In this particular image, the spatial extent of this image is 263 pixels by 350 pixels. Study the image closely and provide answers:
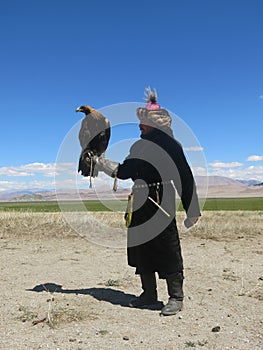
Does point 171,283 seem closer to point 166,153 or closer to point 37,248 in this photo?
point 166,153

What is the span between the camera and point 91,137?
482cm

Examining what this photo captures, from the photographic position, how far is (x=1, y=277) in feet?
22.5

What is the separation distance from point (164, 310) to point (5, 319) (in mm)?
1726

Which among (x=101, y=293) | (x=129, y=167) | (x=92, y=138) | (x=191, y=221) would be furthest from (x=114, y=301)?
(x=92, y=138)

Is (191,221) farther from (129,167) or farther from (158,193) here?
(129,167)

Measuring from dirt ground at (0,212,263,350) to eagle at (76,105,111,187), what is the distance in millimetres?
1618

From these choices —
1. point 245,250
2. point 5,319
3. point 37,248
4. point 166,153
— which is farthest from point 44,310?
point 245,250

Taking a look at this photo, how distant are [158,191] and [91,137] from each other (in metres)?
0.97

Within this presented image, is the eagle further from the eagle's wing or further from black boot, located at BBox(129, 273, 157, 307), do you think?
black boot, located at BBox(129, 273, 157, 307)

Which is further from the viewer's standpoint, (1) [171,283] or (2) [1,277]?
(2) [1,277]

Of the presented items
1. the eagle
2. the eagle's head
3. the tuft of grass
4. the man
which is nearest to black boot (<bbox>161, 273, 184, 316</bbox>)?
the man

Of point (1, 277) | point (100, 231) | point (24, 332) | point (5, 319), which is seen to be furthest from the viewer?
point (100, 231)

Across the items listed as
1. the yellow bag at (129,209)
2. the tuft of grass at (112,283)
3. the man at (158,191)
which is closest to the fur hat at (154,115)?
the man at (158,191)

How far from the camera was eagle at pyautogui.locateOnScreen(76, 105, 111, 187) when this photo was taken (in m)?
4.76
